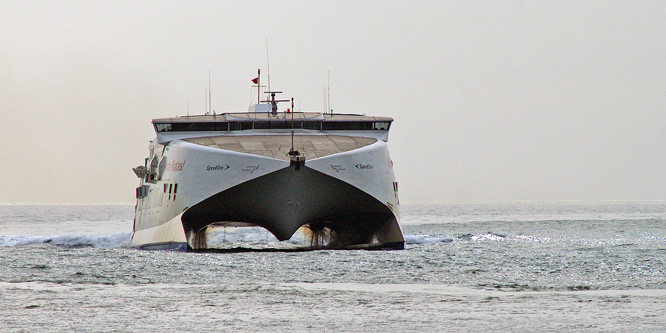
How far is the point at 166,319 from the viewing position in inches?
543

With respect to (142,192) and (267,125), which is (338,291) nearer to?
(267,125)

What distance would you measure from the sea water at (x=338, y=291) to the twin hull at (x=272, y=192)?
1.88m

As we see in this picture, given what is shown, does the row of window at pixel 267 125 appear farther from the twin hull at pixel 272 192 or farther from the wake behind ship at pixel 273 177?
the twin hull at pixel 272 192

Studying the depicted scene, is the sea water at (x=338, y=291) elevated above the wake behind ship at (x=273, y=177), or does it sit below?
below

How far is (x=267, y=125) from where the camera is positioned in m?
32.7

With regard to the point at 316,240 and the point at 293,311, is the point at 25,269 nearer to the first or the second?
the point at 293,311

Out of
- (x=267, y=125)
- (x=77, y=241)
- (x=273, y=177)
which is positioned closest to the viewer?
(x=273, y=177)

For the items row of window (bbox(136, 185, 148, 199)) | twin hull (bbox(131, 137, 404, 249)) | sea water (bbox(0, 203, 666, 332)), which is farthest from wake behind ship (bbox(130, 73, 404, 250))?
sea water (bbox(0, 203, 666, 332))

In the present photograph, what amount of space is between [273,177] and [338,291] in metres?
10.8

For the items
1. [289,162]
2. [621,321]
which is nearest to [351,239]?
[289,162]

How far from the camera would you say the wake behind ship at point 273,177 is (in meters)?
28.3

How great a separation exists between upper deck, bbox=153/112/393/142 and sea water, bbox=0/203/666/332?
19.8 ft

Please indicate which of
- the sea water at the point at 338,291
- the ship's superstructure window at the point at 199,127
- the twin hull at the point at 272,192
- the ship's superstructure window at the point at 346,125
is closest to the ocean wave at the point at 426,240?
the twin hull at the point at 272,192

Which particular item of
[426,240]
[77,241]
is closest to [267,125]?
[426,240]
